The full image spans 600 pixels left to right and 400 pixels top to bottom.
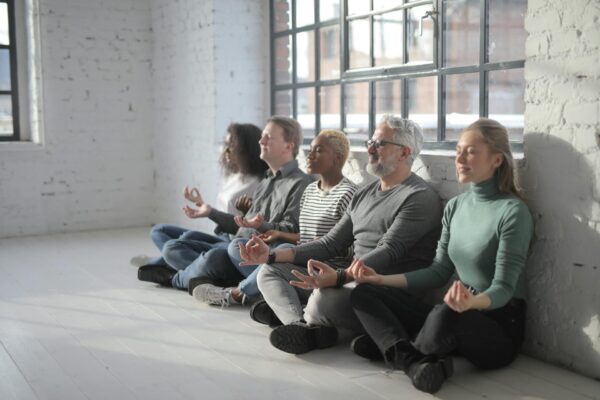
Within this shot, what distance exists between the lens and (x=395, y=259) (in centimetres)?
Result: 357

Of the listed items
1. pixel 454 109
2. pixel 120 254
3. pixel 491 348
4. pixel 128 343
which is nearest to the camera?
pixel 491 348

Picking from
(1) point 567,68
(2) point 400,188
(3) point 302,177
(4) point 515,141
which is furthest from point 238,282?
(1) point 567,68

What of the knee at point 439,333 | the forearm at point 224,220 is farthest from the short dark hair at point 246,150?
the knee at point 439,333

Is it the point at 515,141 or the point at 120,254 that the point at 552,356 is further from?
the point at 120,254

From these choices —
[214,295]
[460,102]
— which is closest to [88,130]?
[214,295]

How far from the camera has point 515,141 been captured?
3934mm

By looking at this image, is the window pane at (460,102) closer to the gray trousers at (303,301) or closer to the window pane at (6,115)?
the gray trousers at (303,301)

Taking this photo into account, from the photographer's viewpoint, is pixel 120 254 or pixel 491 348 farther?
pixel 120 254

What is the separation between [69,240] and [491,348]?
454 cm

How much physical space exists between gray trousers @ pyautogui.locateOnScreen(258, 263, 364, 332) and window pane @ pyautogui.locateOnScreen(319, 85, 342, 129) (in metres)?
1.77

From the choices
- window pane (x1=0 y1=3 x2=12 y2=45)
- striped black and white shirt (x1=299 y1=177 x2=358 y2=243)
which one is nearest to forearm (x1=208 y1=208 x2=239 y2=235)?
striped black and white shirt (x1=299 y1=177 x2=358 y2=243)

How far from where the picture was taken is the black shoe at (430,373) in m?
3.00

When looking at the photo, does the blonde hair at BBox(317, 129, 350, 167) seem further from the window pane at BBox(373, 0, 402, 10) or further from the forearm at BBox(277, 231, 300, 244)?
the window pane at BBox(373, 0, 402, 10)

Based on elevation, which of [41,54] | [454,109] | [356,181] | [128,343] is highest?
[41,54]
